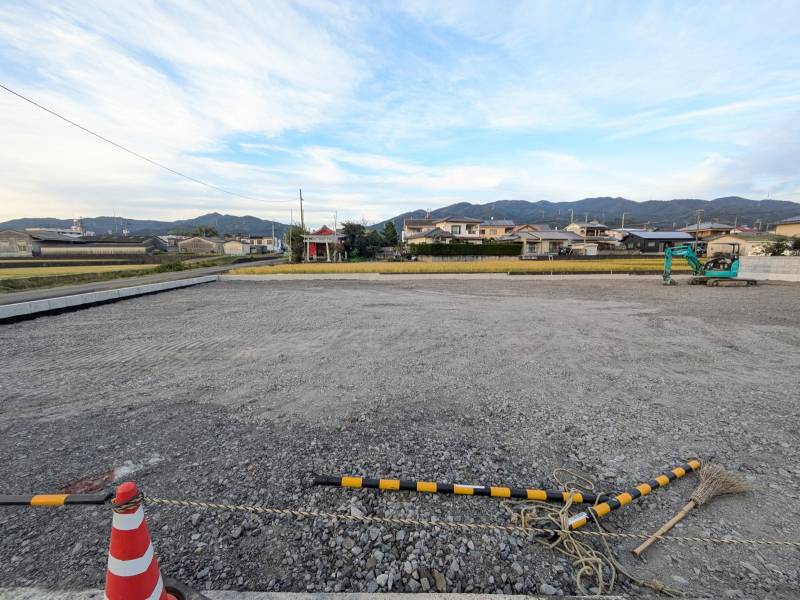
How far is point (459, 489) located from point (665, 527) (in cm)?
145

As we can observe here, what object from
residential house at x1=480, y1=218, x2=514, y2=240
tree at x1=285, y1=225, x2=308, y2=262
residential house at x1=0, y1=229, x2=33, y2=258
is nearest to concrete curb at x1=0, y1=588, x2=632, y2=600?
tree at x1=285, y1=225, x2=308, y2=262

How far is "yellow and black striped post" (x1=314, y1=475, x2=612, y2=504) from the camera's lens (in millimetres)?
2643

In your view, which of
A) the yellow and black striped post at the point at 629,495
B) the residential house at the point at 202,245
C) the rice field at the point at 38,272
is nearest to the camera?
the yellow and black striped post at the point at 629,495

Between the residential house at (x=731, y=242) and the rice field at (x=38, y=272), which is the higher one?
the residential house at (x=731, y=242)

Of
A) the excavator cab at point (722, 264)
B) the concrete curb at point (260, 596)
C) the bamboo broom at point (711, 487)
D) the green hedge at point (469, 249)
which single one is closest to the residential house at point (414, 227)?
the green hedge at point (469, 249)

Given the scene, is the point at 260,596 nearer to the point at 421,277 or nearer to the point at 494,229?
the point at 421,277

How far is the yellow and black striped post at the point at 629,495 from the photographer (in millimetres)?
2424

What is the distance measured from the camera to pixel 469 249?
131 feet

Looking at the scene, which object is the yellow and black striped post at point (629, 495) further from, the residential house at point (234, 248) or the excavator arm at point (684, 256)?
the residential house at point (234, 248)

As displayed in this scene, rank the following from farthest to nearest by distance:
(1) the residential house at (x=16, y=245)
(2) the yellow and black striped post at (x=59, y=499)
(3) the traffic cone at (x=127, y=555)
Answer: (1) the residential house at (x=16, y=245)
(2) the yellow and black striped post at (x=59, y=499)
(3) the traffic cone at (x=127, y=555)

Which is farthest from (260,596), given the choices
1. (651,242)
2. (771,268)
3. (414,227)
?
(414,227)

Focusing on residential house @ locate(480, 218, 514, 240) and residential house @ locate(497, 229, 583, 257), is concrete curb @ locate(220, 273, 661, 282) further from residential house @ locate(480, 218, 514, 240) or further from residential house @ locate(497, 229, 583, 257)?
residential house @ locate(480, 218, 514, 240)

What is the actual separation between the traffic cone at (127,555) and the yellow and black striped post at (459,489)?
1348 mm

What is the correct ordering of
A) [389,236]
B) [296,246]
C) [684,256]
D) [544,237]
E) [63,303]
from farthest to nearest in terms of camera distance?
1. [389,236]
2. [544,237]
3. [296,246]
4. [684,256]
5. [63,303]
